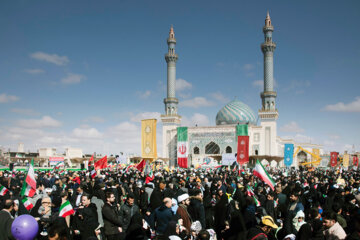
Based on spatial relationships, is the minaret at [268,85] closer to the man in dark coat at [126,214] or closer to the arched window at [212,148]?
the arched window at [212,148]

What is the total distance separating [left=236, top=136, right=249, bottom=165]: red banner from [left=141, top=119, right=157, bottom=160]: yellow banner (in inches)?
218

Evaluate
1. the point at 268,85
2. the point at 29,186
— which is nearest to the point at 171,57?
the point at 268,85

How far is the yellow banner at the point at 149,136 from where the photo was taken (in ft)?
71.9

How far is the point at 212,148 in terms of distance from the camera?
163 ft

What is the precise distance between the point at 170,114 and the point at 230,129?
9.90 m

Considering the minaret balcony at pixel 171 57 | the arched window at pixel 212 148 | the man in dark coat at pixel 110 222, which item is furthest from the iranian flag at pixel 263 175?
the minaret balcony at pixel 171 57

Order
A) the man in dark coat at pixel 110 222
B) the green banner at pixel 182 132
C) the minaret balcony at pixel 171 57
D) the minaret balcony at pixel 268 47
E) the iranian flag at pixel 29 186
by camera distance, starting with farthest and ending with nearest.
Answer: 1. the minaret balcony at pixel 171 57
2. the green banner at pixel 182 132
3. the minaret balcony at pixel 268 47
4. the iranian flag at pixel 29 186
5. the man in dark coat at pixel 110 222

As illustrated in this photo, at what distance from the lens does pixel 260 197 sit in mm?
8078

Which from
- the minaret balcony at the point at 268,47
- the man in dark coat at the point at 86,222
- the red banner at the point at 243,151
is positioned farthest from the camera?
the minaret balcony at the point at 268,47

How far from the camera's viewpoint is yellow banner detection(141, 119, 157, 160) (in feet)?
71.9

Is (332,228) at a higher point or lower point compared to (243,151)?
lower

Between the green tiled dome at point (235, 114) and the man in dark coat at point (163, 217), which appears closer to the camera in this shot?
the man in dark coat at point (163, 217)

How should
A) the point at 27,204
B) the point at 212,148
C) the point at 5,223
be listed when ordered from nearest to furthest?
the point at 5,223
the point at 27,204
the point at 212,148

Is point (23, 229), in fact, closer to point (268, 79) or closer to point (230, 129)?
point (230, 129)
